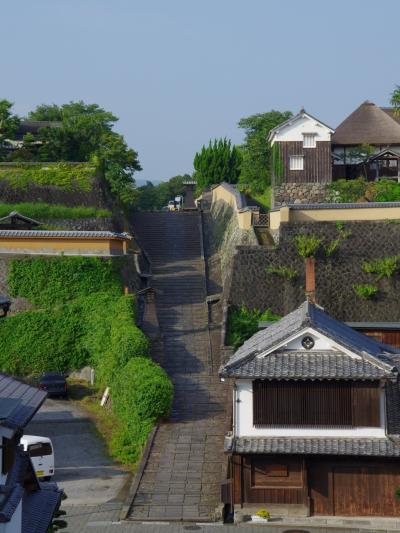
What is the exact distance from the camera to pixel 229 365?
23.6m

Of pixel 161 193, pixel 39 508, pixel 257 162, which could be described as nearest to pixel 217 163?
pixel 257 162

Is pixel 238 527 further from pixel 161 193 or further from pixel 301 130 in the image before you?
pixel 161 193

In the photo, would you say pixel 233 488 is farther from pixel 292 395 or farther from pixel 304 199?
pixel 304 199

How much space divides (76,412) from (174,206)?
4398cm

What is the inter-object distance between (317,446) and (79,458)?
29.1 feet

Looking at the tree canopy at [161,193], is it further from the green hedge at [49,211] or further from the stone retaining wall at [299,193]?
the green hedge at [49,211]

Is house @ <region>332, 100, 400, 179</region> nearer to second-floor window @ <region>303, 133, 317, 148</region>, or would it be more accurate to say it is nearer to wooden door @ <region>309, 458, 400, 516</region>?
second-floor window @ <region>303, 133, 317, 148</region>

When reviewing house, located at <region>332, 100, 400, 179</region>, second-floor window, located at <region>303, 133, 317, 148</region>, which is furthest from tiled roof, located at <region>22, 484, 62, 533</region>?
house, located at <region>332, 100, 400, 179</region>

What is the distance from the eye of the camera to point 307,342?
2420cm

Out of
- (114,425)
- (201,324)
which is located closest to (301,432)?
(114,425)

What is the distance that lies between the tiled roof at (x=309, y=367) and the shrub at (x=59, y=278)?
51.5 feet

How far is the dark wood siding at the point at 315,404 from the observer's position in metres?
23.6

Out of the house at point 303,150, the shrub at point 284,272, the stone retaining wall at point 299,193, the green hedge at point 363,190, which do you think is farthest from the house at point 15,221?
the green hedge at point 363,190

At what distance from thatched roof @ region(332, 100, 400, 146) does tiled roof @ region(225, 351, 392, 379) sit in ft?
92.8
